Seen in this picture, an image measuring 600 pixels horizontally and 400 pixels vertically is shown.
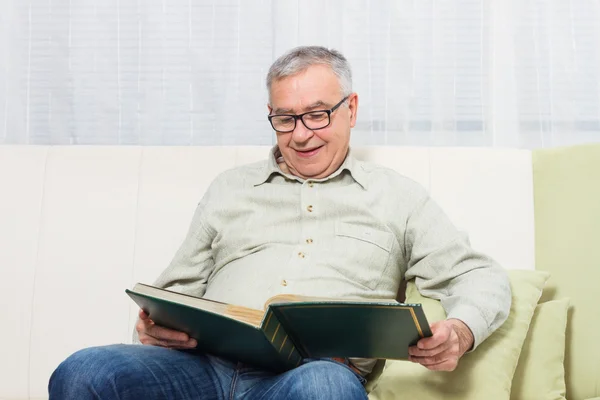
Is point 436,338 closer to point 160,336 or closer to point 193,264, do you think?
point 160,336

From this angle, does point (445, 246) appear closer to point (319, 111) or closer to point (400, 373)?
point (400, 373)

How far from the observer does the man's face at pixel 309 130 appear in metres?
1.82

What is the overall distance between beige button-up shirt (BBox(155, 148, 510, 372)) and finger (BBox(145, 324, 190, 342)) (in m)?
0.24

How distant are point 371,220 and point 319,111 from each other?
0.29 meters

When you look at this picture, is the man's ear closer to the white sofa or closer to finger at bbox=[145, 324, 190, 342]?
the white sofa

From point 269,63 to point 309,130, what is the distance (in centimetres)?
73

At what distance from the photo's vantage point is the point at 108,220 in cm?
206

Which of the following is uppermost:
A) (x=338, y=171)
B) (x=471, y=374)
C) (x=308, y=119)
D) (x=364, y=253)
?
(x=308, y=119)

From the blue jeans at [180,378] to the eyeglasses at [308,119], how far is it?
1.90 feet

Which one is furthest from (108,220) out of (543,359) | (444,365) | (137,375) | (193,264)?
(543,359)

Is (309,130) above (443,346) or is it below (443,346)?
above

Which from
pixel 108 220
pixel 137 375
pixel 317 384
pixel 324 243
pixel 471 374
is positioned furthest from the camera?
pixel 108 220

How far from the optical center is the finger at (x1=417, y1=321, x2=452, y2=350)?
1.36 metres

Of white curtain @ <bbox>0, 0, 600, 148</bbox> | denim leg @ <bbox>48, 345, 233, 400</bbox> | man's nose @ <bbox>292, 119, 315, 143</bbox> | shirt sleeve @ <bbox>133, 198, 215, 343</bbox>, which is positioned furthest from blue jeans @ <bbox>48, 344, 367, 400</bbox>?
white curtain @ <bbox>0, 0, 600, 148</bbox>
